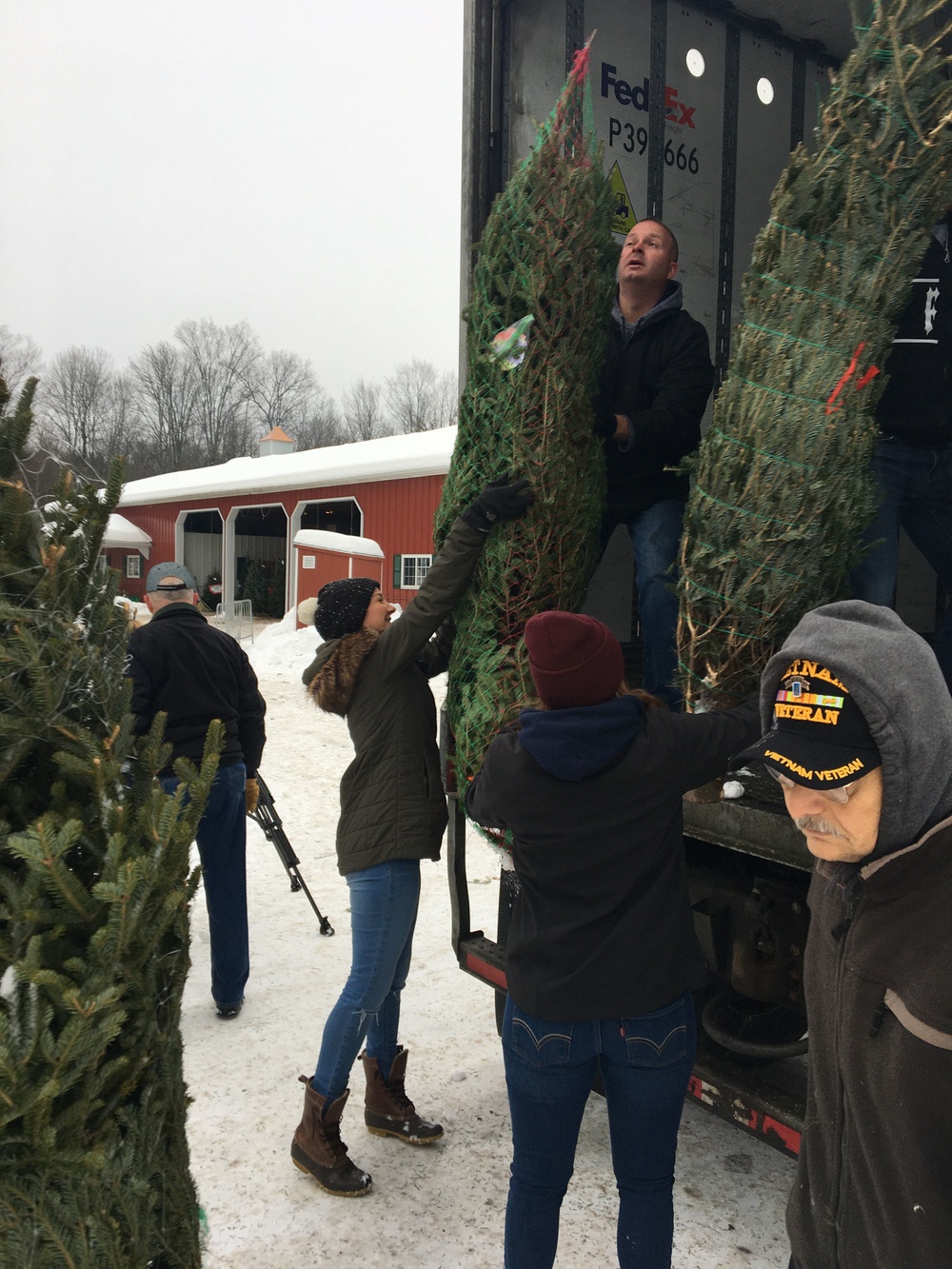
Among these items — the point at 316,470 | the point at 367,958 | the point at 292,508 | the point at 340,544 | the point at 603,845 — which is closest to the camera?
the point at 603,845

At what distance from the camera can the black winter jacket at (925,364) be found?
2.54 metres

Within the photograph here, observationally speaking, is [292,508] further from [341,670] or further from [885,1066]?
[885,1066]

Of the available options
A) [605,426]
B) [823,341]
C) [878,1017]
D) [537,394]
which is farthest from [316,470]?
[878,1017]

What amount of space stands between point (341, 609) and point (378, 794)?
559 mm

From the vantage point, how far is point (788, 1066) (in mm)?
2555

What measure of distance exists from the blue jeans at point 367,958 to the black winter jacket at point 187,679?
3.76 feet

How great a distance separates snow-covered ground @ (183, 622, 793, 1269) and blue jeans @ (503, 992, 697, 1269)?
1.82ft

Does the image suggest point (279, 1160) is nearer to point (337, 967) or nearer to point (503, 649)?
point (337, 967)

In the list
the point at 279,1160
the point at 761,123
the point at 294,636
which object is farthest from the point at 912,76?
the point at 294,636

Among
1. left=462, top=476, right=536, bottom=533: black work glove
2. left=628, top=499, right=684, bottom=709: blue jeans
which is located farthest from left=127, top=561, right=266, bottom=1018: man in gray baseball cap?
left=628, top=499, right=684, bottom=709: blue jeans

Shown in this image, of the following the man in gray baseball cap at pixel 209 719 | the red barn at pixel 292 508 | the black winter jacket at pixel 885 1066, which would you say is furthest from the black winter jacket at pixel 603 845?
the red barn at pixel 292 508

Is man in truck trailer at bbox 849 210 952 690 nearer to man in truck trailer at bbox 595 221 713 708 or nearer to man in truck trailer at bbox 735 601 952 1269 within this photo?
man in truck trailer at bbox 595 221 713 708

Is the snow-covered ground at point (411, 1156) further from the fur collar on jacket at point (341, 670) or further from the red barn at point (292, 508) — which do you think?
the red barn at point (292, 508)

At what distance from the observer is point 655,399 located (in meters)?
2.88
